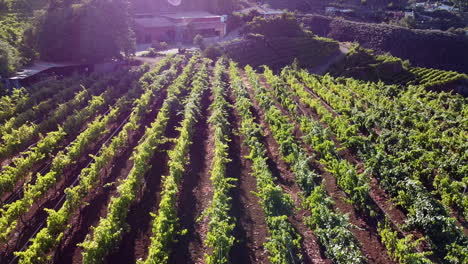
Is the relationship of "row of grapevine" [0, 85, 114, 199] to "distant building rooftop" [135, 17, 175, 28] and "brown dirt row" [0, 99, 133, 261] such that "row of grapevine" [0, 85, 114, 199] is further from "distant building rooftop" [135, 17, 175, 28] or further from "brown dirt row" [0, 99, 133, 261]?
"distant building rooftop" [135, 17, 175, 28]

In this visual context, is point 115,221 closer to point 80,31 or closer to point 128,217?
point 128,217

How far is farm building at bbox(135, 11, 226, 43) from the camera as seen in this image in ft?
172

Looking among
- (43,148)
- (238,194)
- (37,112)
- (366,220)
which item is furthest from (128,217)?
(37,112)

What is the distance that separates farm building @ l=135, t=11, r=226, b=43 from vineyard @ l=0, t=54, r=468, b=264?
35979 mm

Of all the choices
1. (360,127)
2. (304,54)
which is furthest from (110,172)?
(304,54)

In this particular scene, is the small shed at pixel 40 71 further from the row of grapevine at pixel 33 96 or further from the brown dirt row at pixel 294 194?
the brown dirt row at pixel 294 194

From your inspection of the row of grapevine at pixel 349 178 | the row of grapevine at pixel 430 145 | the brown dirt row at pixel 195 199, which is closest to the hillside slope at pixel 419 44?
the row of grapevine at pixel 430 145

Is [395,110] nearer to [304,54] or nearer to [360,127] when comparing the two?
[360,127]

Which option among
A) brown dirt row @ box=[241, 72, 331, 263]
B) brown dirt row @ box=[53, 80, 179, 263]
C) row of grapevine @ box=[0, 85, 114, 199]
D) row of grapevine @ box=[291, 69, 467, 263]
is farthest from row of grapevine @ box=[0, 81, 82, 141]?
row of grapevine @ box=[291, 69, 467, 263]

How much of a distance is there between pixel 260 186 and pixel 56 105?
17.7 metres

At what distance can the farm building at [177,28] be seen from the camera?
2064 inches

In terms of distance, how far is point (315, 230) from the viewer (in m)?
9.44

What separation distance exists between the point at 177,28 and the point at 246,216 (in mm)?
49602

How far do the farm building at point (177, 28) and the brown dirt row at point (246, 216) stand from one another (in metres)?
43.5
